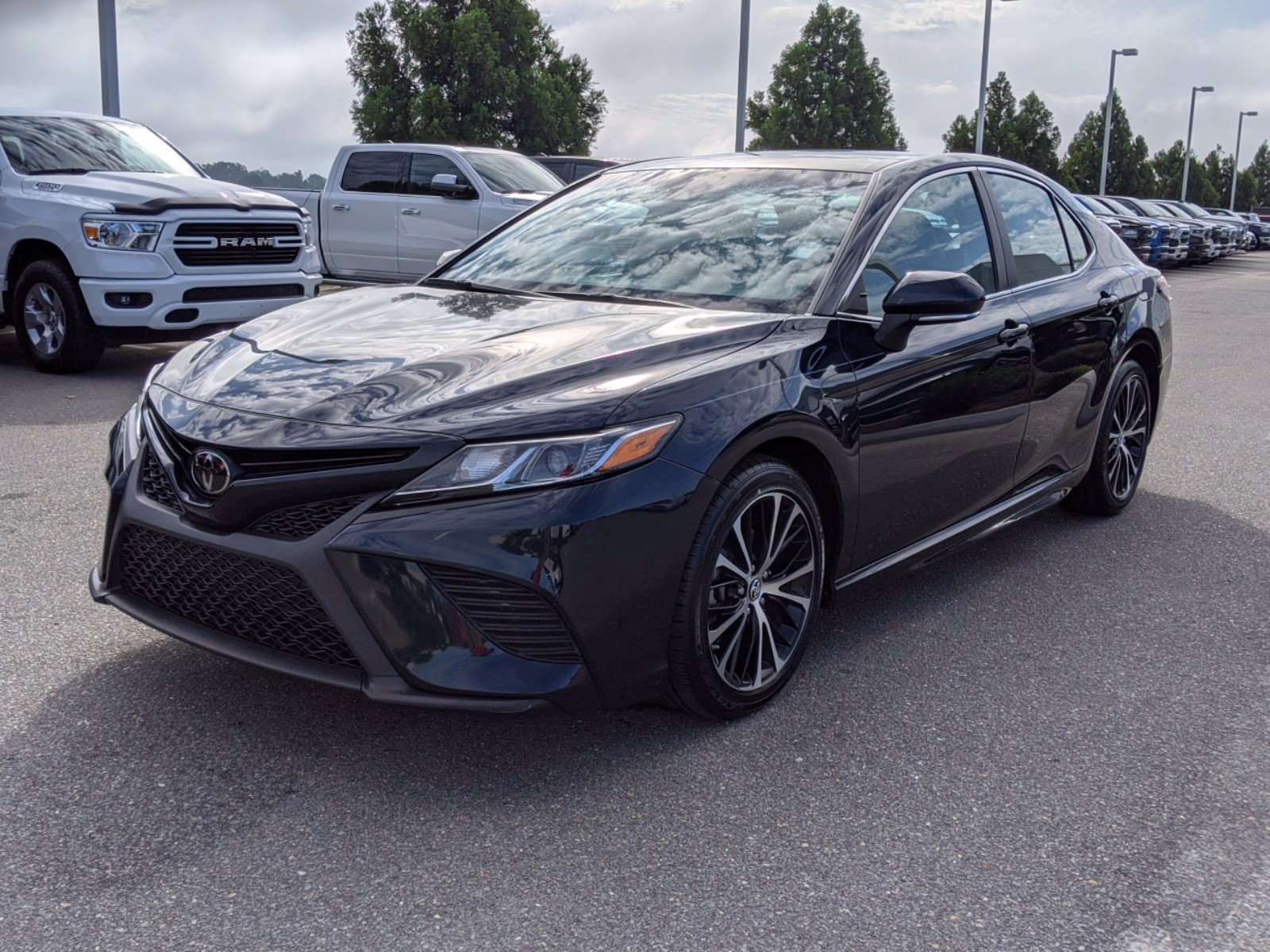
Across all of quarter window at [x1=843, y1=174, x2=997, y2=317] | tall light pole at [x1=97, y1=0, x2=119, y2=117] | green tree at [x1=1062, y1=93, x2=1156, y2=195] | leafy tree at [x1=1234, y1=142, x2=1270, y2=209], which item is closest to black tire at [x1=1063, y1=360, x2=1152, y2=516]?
quarter window at [x1=843, y1=174, x2=997, y2=317]

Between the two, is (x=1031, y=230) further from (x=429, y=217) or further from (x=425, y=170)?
(x=425, y=170)

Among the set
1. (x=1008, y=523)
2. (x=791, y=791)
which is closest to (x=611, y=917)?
(x=791, y=791)

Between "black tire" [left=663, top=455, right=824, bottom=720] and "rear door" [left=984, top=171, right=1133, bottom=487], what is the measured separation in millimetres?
1434

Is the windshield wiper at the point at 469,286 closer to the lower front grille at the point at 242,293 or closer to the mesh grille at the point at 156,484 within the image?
the mesh grille at the point at 156,484

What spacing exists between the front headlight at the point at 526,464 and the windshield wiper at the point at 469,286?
4.25ft

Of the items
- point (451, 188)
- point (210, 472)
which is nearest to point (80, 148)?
point (451, 188)

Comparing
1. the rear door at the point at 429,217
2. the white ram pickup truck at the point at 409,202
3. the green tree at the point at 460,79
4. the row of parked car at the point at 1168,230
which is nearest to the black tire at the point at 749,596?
the white ram pickup truck at the point at 409,202

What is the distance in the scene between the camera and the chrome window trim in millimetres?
3791

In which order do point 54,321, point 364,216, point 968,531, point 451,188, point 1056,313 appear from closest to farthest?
1. point 968,531
2. point 1056,313
3. point 54,321
4. point 451,188
5. point 364,216

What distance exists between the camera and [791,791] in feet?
10.0

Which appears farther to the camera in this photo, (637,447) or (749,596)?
(749,596)

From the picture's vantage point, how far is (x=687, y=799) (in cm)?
301

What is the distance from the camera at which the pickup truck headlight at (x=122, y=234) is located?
8828mm

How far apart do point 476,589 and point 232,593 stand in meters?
0.64
